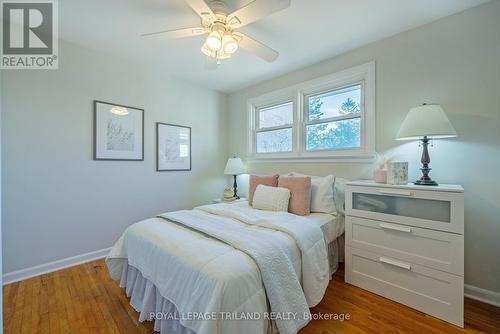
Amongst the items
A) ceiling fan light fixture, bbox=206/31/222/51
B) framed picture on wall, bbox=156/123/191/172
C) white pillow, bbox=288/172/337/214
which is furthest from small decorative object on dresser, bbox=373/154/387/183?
framed picture on wall, bbox=156/123/191/172

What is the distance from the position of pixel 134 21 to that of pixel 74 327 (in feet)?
8.42

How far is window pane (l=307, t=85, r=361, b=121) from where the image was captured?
270 centimetres

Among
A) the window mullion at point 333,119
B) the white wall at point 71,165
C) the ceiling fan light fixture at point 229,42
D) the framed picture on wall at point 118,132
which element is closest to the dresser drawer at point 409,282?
the window mullion at point 333,119

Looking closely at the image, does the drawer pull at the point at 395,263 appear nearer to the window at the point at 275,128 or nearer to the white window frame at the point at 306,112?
the white window frame at the point at 306,112

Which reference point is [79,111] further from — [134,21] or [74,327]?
[74,327]

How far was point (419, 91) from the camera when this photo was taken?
2.18 m

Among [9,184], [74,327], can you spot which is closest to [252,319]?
[74,327]

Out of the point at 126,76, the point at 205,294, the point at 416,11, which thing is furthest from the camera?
the point at 126,76

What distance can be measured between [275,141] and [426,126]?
6.54 ft

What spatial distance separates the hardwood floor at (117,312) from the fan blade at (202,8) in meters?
2.29

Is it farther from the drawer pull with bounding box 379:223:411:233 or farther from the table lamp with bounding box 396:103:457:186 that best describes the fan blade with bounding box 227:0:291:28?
the drawer pull with bounding box 379:223:411:233

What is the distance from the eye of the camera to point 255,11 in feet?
5.12

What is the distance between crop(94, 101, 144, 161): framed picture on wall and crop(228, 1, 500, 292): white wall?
2.93 meters

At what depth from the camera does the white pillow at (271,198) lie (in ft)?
7.85
